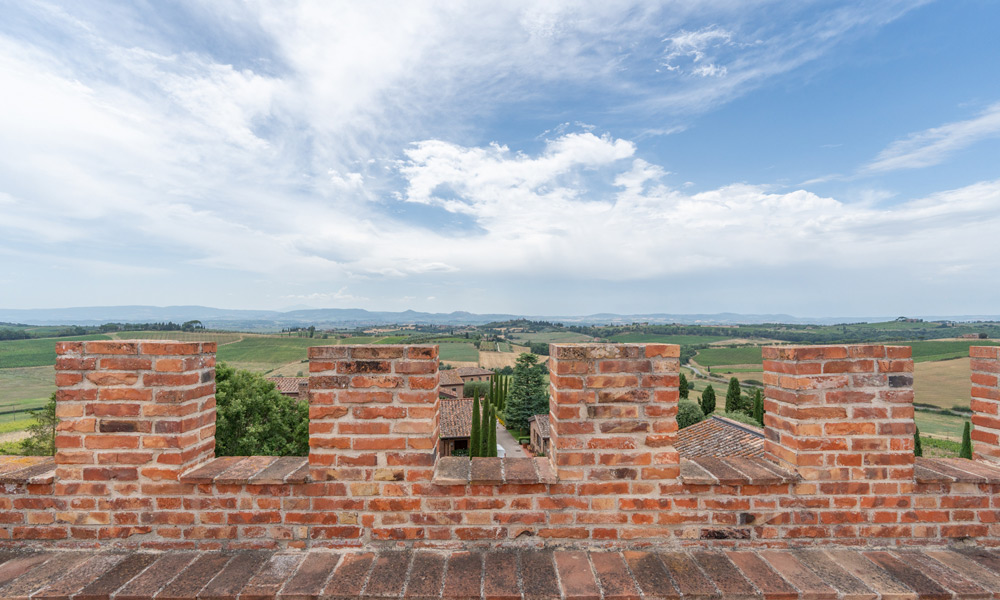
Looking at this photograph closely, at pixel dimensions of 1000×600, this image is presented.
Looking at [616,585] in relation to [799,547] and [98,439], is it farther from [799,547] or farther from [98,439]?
[98,439]

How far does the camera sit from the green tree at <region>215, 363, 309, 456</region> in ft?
48.3

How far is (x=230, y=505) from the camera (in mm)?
2479

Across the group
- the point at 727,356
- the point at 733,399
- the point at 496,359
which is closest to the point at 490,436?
the point at 733,399

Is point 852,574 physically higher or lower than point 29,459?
lower

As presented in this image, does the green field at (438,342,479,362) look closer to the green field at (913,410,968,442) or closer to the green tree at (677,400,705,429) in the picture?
the green tree at (677,400,705,429)

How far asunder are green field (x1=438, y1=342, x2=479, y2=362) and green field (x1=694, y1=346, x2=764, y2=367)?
32.0 m

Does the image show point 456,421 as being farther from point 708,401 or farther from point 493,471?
point 493,471

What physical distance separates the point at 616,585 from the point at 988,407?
10.3 feet

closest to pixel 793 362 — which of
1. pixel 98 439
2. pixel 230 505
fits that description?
pixel 230 505

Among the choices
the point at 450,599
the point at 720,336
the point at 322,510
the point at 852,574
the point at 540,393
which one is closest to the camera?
the point at 450,599

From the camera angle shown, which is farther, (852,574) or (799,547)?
(799,547)

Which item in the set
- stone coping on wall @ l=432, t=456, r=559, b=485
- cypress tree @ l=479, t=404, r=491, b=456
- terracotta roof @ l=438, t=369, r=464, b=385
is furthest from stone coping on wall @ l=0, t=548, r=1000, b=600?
terracotta roof @ l=438, t=369, r=464, b=385

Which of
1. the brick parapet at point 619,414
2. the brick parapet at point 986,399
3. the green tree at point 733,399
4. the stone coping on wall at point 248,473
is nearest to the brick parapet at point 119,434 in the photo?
the stone coping on wall at point 248,473

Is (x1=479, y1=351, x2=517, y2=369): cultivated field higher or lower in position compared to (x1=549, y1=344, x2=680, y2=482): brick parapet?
lower
